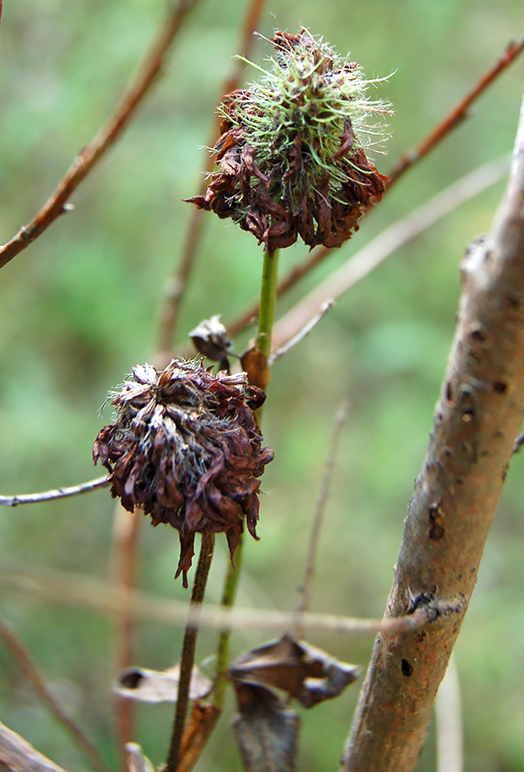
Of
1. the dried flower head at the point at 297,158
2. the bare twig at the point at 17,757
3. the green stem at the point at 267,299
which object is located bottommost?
the bare twig at the point at 17,757

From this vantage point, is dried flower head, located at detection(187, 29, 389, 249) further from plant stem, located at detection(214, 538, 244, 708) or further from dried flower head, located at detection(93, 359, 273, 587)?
plant stem, located at detection(214, 538, 244, 708)

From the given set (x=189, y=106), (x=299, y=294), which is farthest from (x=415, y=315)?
(x=189, y=106)

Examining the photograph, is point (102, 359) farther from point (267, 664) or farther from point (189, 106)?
point (267, 664)

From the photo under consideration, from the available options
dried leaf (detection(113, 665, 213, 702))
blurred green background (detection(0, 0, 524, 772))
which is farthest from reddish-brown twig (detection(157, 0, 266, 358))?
blurred green background (detection(0, 0, 524, 772))

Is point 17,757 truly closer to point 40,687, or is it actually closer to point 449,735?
point 40,687

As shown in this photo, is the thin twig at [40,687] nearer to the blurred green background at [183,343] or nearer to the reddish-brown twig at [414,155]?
the reddish-brown twig at [414,155]

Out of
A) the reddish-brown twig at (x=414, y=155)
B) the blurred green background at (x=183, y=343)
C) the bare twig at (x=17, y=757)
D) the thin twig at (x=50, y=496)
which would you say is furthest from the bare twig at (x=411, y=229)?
the blurred green background at (x=183, y=343)
